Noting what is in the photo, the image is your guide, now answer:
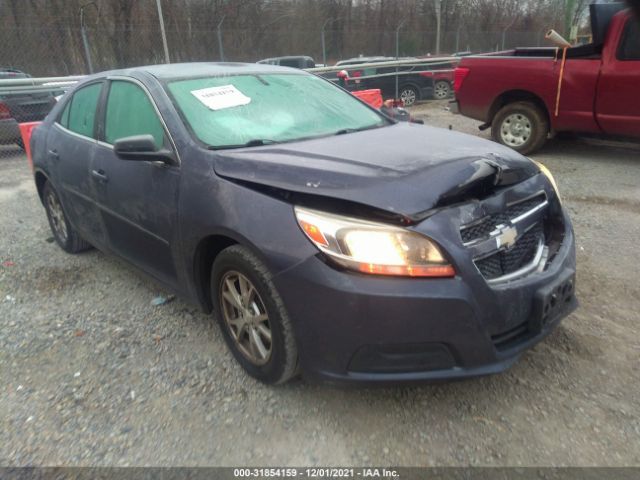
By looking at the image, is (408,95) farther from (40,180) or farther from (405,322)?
(405,322)

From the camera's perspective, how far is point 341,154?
2.53 meters

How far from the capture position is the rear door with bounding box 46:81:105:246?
3682 millimetres

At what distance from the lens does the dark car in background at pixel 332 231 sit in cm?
205

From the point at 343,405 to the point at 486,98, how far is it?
6612 millimetres

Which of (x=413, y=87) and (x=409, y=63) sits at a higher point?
(x=409, y=63)

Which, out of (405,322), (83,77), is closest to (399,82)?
(83,77)

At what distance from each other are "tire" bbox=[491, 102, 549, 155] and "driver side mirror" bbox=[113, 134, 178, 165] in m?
6.24

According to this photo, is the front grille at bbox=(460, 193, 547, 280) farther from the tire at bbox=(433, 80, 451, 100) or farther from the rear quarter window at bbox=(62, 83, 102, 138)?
the tire at bbox=(433, 80, 451, 100)

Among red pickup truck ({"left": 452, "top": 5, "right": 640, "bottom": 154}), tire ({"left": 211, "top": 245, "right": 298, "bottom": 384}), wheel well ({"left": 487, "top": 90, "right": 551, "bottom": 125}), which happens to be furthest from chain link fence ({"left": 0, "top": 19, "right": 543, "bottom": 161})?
tire ({"left": 211, "top": 245, "right": 298, "bottom": 384})

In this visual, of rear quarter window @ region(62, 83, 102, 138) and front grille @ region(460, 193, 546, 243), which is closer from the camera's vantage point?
front grille @ region(460, 193, 546, 243)

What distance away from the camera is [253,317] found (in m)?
2.52

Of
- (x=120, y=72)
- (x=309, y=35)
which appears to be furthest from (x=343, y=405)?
(x=309, y=35)

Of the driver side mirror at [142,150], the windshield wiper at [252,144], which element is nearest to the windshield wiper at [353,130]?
the windshield wiper at [252,144]

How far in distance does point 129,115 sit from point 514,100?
6198 millimetres
